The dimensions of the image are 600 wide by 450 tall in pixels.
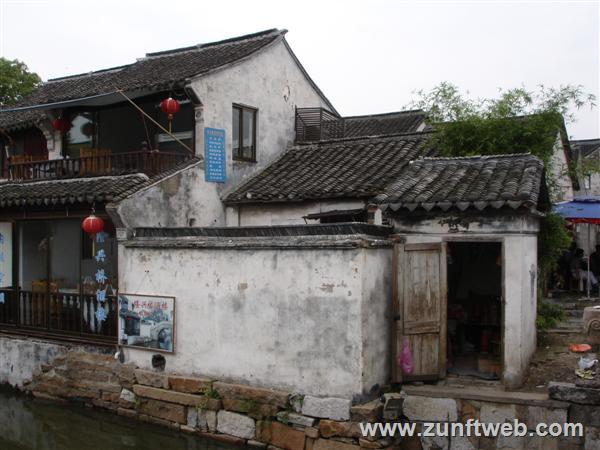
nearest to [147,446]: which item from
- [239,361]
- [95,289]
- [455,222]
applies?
[239,361]

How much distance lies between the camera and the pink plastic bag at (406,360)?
8.77 metres

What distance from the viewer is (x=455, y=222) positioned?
8812mm

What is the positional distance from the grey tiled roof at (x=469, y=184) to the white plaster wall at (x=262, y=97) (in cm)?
501

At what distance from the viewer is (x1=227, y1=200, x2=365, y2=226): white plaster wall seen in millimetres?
12234

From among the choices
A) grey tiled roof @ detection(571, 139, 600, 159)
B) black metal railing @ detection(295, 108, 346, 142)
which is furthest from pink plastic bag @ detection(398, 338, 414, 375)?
grey tiled roof @ detection(571, 139, 600, 159)

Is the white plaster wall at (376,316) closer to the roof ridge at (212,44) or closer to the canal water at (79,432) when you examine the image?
the canal water at (79,432)

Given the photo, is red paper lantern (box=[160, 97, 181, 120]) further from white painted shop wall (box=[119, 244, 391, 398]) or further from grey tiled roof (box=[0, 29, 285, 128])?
white painted shop wall (box=[119, 244, 391, 398])

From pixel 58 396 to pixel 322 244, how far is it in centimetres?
637

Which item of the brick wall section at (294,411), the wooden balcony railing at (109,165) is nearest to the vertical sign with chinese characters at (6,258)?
→ the wooden balcony railing at (109,165)

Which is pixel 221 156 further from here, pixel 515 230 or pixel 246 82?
pixel 515 230

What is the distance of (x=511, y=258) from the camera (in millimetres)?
8539

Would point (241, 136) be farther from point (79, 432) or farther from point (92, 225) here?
point (79, 432)

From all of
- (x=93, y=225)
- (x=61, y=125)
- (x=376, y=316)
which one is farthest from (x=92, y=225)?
(x=376, y=316)
